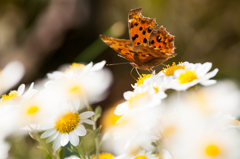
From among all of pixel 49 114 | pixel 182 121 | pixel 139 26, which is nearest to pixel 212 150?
pixel 182 121

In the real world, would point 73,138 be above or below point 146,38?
below

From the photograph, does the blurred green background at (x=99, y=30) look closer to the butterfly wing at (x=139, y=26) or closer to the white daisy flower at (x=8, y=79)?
the white daisy flower at (x=8, y=79)

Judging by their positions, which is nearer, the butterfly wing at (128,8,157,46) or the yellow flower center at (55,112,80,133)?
the yellow flower center at (55,112,80,133)

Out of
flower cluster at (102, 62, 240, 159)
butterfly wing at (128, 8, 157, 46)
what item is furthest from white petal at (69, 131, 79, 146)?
butterfly wing at (128, 8, 157, 46)

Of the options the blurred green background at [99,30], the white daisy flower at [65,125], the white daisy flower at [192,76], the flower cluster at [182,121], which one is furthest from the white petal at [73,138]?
the blurred green background at [99,30]

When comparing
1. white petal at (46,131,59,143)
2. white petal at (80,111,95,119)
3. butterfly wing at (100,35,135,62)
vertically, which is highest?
butterfly wing at (100,35,135,62)

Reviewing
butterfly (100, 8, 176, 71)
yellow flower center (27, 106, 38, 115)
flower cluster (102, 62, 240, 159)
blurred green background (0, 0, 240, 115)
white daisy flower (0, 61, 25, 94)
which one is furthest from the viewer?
blurred green background (0, 0, 240, 115)

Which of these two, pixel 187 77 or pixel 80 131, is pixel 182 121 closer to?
pixel 187 77

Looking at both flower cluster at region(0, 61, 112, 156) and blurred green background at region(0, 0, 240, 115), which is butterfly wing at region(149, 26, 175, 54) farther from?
blurred green background at region(0, 0, 240, 115)
